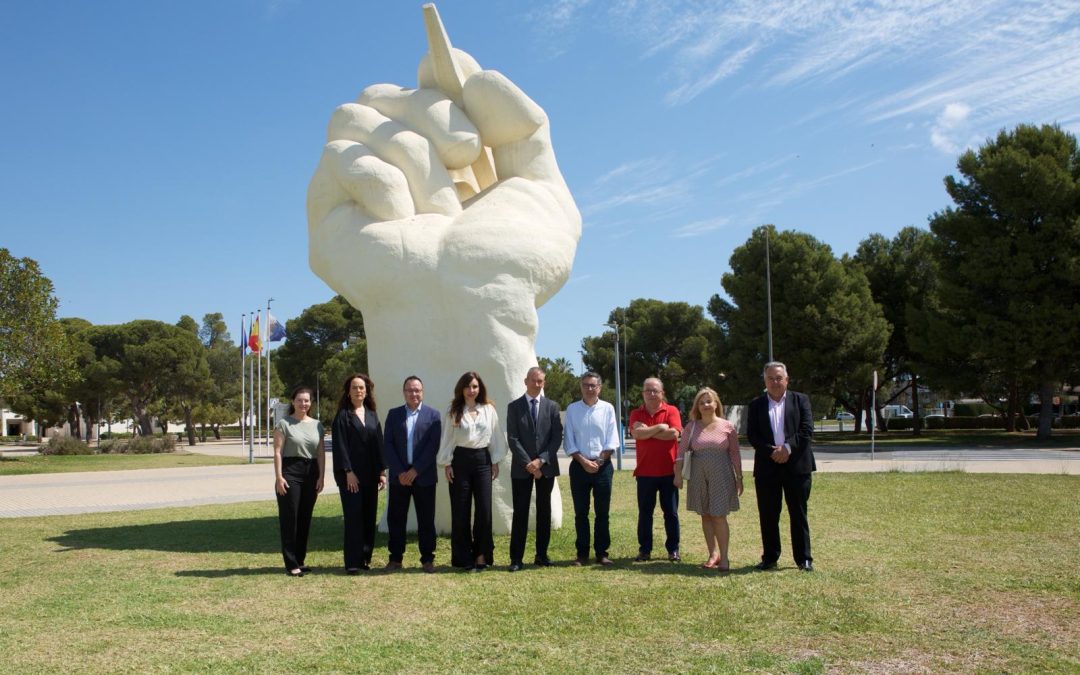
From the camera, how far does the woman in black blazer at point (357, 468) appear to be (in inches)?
261

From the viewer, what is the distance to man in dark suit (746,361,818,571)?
21.2 feet

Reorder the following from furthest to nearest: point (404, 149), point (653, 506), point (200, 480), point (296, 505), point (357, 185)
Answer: point (200, 480), point (404, 149), point (357, 185), point (653, 506), point (296, 505)

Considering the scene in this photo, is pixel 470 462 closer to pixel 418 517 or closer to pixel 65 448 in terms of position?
pixel 418 517

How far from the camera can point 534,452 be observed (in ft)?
22.2

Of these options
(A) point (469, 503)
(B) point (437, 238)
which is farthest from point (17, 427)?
(A) point (469, 503)

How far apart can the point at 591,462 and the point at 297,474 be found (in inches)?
95.9

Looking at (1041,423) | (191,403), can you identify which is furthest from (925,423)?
(191,403)

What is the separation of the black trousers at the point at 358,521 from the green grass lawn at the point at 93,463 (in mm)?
18925

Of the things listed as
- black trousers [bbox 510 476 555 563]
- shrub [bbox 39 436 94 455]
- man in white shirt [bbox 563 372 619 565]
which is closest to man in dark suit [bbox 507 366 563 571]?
black trousers [bbox 510 476 555 563]

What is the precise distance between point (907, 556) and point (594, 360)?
4637 centimetres

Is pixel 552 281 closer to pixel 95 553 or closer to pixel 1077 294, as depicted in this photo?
pixel 95 553

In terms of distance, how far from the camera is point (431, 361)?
8531 mm

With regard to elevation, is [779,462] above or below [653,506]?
above

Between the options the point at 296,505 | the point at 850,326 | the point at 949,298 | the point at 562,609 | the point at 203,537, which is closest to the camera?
the point at 562,609
